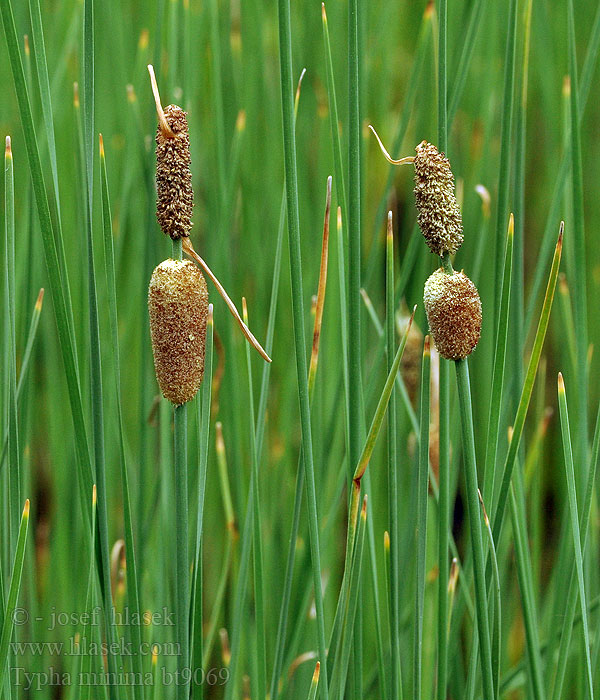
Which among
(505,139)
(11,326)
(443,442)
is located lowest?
(443,442)

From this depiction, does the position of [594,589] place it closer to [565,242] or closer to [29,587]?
[565,242]

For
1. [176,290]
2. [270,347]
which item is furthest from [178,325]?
[270,347]

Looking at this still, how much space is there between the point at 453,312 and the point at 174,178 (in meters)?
0.18

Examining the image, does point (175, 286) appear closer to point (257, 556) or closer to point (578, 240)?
point (257, 556)

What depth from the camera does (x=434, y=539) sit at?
0.99m

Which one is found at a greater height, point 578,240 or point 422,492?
point 578,240

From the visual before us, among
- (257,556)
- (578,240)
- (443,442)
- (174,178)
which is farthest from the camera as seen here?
(578,240)

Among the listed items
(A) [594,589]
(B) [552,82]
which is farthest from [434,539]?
(B) [552,82]

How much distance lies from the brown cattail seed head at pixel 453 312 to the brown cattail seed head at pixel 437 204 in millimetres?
20

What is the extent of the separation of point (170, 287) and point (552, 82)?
1216 mm

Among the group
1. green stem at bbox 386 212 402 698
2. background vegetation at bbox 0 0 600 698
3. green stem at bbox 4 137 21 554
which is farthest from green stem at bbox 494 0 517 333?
green stem at bbox 4 137 21 554

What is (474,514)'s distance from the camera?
0.50 meters

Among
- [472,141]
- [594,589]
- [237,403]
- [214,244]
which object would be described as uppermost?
[472,141]

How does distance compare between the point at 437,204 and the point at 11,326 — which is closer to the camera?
the point at 437,204
